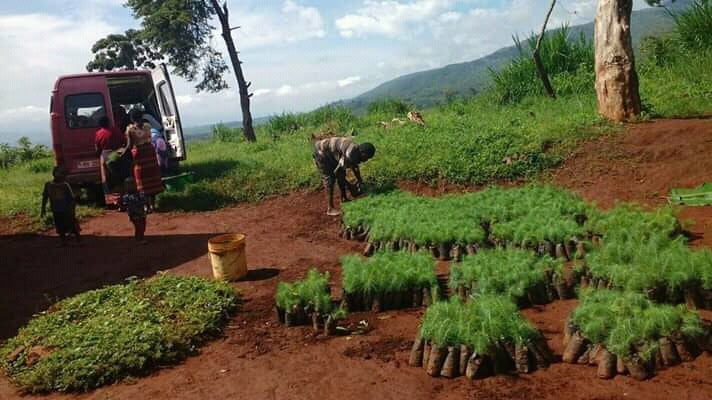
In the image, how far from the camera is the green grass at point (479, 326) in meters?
4.16

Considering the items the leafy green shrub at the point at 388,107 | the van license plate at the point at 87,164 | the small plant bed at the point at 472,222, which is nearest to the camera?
the small plant bed at the point at 472,222

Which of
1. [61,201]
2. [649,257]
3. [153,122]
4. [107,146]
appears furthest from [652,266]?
[153,122]

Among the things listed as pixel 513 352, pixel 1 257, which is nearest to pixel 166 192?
pixel 1 257

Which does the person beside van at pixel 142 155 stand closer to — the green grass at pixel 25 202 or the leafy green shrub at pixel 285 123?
the green grass at pixel 25 202

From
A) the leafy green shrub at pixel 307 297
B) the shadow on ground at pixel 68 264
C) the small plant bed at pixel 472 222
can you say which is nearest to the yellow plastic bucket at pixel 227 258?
the shadow on ground at pixel 68 264

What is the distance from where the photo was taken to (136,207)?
8805 mm

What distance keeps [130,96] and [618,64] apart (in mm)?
11041

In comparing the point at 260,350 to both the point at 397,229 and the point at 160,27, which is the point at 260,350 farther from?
the point at 160,27

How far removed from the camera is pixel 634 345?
13.0ft

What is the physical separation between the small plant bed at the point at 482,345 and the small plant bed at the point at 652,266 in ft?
4.17

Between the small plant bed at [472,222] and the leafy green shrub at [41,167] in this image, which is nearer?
the small plant bed at [472,222]

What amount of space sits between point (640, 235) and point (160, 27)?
1780 centimetres

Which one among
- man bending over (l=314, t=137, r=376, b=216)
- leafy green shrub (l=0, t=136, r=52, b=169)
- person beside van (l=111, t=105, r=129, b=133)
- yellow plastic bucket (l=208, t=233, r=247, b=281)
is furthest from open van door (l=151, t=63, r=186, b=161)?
leafy green shrub (l=0, t=136, r=52, b=169)

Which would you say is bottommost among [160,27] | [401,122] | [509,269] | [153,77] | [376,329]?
[376,329]
